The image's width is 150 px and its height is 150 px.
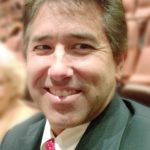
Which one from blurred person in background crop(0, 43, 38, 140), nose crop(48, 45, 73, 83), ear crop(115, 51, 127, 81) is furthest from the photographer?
blurred person in background crop(0, 43, 38, 140)

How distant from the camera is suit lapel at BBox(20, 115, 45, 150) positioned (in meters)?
1.17

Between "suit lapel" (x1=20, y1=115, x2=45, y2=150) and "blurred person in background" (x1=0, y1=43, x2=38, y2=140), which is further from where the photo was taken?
"blurred person in background" (x1=0, y1=43, x2=38, y2=140)

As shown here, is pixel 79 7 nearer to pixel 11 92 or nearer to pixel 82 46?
pixel 82 46

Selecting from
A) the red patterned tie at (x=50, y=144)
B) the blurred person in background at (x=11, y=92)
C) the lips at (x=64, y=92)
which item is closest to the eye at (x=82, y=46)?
the lips at (x=64, y=92)

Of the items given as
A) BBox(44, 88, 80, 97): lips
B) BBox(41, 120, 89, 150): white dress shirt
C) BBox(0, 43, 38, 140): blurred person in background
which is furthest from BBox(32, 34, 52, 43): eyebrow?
BBox(0, 43, 38, 140): blurred person in background

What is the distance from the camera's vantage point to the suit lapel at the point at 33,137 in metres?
1.17

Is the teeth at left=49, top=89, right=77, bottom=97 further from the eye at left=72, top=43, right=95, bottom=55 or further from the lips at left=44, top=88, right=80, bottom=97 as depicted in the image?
the eye at left=72, top=43, right=95, bottom=55

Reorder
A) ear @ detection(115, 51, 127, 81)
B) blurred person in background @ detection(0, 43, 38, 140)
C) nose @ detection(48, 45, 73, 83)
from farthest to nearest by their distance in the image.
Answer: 1. blurred person in background @ detection(0, 43, 38, 140)
2. ear @ detection(115, 51, 127, 81)
3. nose @ detection(48, 45, 73, 83)

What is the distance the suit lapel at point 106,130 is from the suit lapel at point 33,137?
19 centimetres

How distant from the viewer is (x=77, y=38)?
0.99 metres

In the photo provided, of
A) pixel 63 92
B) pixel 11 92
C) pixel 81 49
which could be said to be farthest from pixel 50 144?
pixel 11 92

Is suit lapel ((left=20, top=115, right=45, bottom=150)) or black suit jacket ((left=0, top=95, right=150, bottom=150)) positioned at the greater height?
black suit jacket ((left=0, top=95, right=150, bottom=150))

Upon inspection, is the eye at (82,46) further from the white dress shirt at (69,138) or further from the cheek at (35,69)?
the white dress shirt at (69,138)

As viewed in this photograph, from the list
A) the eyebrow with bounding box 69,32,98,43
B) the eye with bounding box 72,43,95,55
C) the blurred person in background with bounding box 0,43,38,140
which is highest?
the eyebrow with bounding box 69,32,98,43
